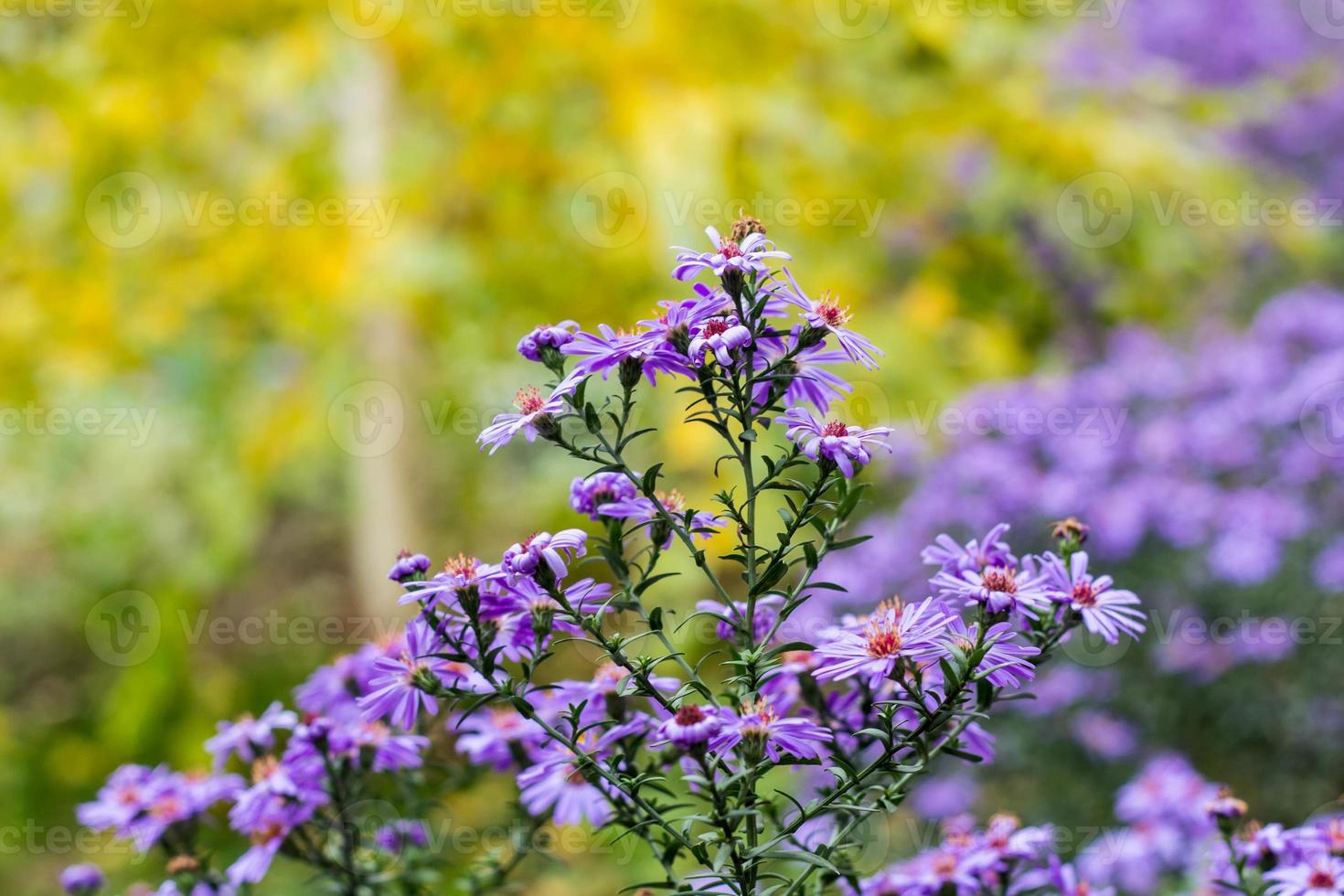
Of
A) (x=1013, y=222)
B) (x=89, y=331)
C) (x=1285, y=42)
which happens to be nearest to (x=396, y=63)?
A: (x=89, y=331)

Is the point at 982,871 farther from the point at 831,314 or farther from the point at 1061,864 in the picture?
the point at 831,314

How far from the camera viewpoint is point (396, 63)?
3.50 metres

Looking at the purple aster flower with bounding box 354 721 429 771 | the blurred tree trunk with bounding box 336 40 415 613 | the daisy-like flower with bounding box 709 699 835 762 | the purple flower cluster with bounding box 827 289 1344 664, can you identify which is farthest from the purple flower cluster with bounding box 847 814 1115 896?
the blurred tree trunk with bounding box 336 40 415 613

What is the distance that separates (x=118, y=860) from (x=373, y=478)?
1.69 m

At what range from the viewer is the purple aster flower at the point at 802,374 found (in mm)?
1055

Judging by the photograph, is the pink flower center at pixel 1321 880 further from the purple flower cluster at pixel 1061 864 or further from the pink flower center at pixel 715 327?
the pink flower center at pixel 715 327

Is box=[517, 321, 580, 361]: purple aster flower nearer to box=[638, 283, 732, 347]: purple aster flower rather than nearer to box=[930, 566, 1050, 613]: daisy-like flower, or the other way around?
box=[638, 283, 732, 347]: purple aster flower

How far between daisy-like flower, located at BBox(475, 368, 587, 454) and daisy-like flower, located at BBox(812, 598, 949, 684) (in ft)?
1.04

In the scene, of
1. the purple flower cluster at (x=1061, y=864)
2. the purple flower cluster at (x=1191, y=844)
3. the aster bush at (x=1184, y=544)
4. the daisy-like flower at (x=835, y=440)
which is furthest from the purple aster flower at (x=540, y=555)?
the aster bush at (x=1184, y=544)

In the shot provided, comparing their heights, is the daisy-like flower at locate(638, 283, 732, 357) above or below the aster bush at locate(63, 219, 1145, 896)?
above

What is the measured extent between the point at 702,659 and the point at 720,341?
315mm

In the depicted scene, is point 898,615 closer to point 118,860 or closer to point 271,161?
point 271,161

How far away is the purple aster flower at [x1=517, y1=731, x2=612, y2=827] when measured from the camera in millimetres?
1185

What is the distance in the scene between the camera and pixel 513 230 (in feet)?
12.2
